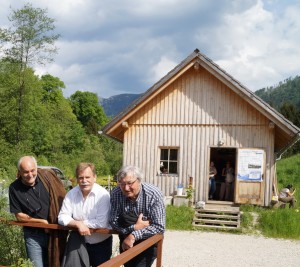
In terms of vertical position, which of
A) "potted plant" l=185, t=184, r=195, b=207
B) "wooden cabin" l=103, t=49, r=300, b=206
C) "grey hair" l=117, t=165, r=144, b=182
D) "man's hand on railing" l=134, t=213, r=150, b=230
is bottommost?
"potted plant" l=185, t=184, r=195, b=207

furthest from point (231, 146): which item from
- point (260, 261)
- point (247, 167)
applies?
point (260, 261)

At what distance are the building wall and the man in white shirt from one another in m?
10.9

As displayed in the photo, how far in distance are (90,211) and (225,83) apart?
10792 mm

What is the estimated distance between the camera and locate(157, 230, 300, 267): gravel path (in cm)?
925

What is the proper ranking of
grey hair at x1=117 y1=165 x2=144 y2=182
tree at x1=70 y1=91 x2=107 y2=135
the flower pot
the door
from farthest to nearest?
tree at x1=70 y1=91 x2=107 y2=135, the flower pot, the door, grey hair at x1=117 y1=165 x2=144 y2=182

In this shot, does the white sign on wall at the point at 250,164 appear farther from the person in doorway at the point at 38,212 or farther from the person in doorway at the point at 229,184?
the person in doorway at the point at 38,212

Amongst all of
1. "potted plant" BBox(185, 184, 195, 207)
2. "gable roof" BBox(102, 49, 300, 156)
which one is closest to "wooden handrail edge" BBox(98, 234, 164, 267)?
"gable roof" BBox(102, 49, 300, 156)

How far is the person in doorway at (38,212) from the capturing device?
4.29 meters

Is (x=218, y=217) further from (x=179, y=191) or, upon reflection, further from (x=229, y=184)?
(x=229, y=184)

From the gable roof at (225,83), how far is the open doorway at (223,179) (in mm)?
2286

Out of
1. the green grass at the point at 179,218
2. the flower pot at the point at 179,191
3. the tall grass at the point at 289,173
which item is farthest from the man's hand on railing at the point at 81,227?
the tall grass at the point at 289,173

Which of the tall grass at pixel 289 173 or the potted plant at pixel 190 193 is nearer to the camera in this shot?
the potted plant at pixel 190 193

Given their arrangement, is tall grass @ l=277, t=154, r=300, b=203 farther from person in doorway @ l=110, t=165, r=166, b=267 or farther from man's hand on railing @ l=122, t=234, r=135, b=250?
man's hand on railing @ l=122, t=234, r=135, b=250

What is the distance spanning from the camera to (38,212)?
14.2ft
